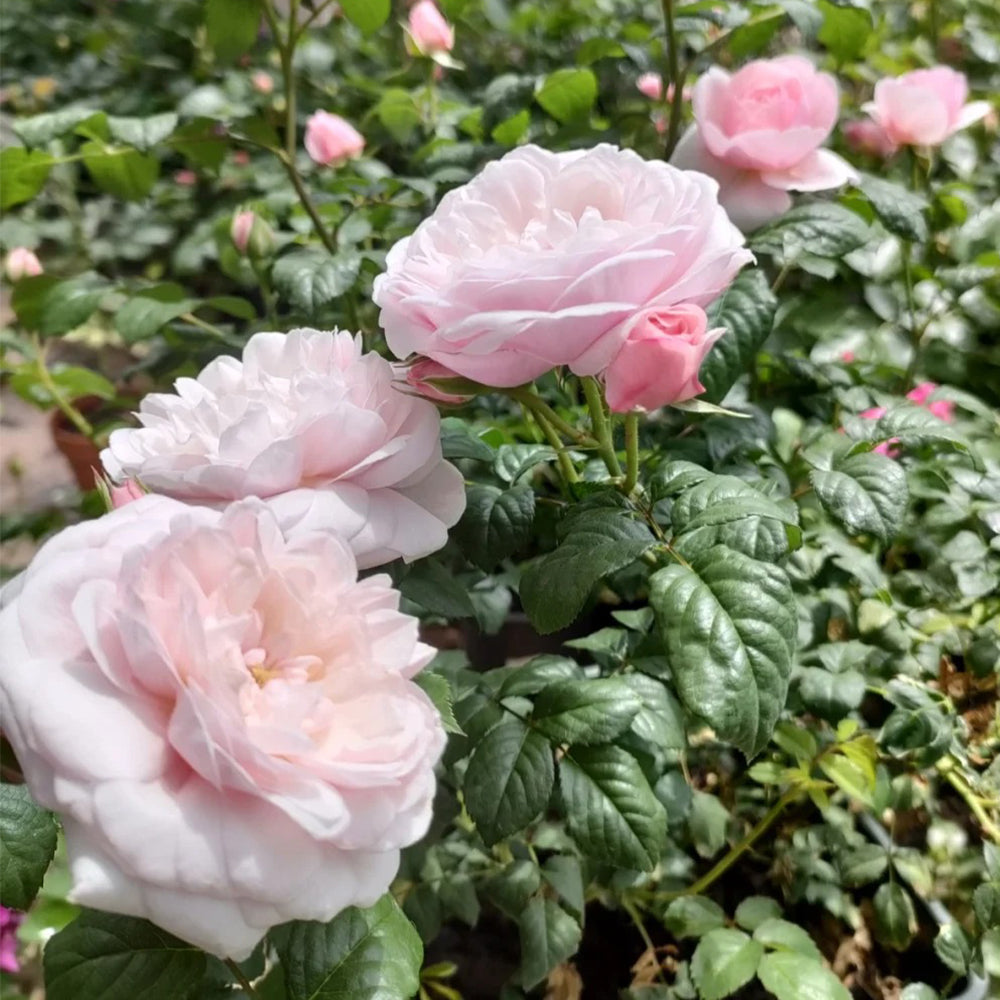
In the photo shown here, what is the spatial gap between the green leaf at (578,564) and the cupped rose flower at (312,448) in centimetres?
5

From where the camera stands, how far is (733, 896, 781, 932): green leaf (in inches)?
24.6

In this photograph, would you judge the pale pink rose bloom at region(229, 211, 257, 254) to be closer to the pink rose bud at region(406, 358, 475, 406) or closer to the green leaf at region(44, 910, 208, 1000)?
the pink rose bud at region(406, 358, 475, 406)

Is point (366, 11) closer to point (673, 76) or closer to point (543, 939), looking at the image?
point (673, 76)

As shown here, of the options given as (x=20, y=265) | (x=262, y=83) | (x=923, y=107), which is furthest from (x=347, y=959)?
(x=262, y=83)

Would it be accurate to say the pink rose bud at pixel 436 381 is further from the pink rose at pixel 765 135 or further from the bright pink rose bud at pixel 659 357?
the pink rose at pixel 765 135

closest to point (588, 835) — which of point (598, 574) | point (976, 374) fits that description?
point (598, 574)

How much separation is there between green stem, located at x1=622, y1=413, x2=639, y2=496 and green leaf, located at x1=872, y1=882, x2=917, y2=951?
406mm

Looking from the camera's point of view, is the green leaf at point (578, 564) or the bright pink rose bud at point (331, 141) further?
the bright pink rose bud at point (331, 141)

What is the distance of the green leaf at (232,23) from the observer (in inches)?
25.6

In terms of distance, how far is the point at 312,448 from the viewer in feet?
1.16

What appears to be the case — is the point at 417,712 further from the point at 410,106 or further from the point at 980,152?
the point at 980,152

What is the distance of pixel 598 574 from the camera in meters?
0.39

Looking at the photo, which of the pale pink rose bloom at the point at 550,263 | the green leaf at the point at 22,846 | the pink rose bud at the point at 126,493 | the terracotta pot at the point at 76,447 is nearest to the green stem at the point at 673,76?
the pale pink rose bloom at the point at 550,263

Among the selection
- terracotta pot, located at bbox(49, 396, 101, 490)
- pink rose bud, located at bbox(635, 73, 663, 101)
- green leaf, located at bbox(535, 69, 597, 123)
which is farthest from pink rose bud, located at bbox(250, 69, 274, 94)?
green leaf, located at bbox(535, 69, 597, 123)
